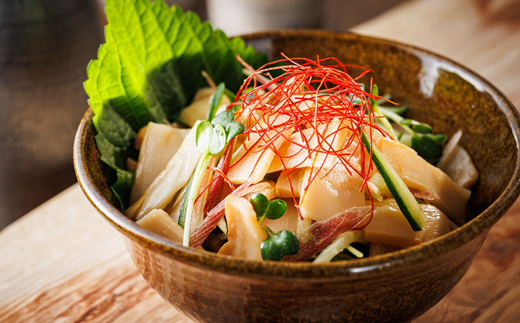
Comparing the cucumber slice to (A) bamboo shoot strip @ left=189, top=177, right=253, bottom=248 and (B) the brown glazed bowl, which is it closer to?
(B) the brown glazed bowl

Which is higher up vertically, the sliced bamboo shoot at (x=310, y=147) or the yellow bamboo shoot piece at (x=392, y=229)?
the sliced bamboo shoot at (x=310, y=147)

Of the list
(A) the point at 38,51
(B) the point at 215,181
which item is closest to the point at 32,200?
(A) the point at 38,51

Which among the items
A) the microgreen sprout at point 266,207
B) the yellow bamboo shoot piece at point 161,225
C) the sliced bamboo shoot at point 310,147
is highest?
the sliced bamboo shoot at point 310,147

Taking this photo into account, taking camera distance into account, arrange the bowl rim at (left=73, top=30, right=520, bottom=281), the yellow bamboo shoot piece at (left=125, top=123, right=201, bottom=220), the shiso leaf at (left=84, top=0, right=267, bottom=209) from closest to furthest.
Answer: the bowl rim at (left=73, top=30, right=520, bottom=281) → the yellow bamboo shoot piece at (left=125, top=123, right=201, bottom=220) → the shiso leaf at (left=84, top=0, right=267, bottom=209)

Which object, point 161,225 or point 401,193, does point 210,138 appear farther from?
point 401,193

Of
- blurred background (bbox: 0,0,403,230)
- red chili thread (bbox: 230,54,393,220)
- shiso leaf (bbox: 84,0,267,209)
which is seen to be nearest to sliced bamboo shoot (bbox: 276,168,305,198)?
red chili thread (bbox: 230,54,393,220)

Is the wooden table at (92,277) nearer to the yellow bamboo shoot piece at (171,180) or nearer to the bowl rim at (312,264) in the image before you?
the yellow bamboo shoot piece at (171,180)

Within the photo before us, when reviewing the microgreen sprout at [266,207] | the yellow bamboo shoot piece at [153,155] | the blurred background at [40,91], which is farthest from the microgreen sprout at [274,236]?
the blurred background at [40,91]
